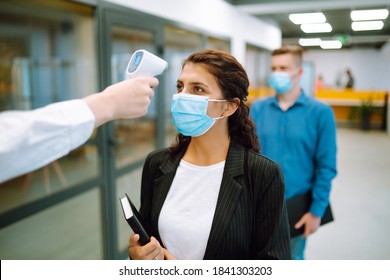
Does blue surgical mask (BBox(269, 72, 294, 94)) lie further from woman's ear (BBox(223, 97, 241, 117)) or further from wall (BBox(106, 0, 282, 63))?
wall (BBox(106, 0, 282, 63))

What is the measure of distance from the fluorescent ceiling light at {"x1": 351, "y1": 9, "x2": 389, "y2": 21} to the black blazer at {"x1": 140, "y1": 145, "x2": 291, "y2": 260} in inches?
245

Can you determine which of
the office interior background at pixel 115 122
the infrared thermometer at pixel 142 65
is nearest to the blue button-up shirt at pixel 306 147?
the office interior background at pixel 115 122

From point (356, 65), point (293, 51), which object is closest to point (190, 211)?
point (293, 51)

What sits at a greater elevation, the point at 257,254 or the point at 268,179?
the point at 268,179

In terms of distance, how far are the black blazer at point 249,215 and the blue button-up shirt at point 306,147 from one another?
84cm

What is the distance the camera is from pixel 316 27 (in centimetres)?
848

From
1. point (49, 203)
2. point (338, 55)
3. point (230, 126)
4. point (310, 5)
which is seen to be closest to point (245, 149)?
point (230, 126)

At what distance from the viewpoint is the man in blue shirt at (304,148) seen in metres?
2.01

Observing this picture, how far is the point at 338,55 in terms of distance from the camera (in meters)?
14.7

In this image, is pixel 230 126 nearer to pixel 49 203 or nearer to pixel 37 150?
pixel 37 150

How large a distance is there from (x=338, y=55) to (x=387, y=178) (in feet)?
35.0

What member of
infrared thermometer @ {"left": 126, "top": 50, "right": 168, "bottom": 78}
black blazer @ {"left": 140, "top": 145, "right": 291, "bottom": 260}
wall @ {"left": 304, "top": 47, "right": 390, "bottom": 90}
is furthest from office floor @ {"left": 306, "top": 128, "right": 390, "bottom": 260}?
wall @ {"left": 304, "top": 47, "right": 390, "bottom": 90}

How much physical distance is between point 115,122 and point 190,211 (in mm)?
1823
